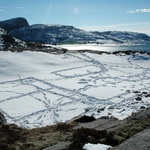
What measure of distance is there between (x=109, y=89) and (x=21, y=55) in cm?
2156

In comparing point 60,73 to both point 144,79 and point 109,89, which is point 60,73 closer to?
point 109,89

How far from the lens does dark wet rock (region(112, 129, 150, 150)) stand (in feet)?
28.5

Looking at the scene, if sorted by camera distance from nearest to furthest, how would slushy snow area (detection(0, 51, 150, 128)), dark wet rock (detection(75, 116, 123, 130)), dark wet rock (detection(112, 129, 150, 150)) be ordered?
dark wet rock (detection(112, 129, 150, 150))
dark wet rock (detection(75, 116, 123, 130))
slushy snow area (detection(0, 51, 150, 128))

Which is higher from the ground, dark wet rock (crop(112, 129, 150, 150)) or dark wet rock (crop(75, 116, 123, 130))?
dark wet rock (crop(112, 129, 150, 150))

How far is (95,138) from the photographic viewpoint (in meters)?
10.2

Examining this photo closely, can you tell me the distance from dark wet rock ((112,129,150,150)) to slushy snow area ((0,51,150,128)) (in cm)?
1246

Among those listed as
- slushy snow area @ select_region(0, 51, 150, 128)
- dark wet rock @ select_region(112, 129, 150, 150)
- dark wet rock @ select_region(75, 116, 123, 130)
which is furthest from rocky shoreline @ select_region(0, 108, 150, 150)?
slushy snow area @ select_region(0, 51, 150, 128)

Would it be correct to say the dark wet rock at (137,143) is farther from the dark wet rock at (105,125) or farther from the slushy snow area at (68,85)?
the slushy snow area at (68,85)

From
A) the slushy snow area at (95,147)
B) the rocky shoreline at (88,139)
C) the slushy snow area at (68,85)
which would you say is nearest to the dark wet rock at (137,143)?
the rocky shoreline at (88,139)

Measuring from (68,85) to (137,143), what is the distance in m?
26.2

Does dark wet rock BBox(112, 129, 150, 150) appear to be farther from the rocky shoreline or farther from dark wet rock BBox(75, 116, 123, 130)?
dark wet rock BBox(75, 116, 123, 130)

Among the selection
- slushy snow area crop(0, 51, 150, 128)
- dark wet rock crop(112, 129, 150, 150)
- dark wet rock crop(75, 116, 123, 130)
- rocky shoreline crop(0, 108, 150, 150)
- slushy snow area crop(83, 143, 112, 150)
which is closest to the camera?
dark wet rock crop(112, 129, 150, 150)

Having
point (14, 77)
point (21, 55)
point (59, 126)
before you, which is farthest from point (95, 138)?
point (21, 55)

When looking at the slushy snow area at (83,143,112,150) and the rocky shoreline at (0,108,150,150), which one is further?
the rocky shoreline at (0,108,150,150)
